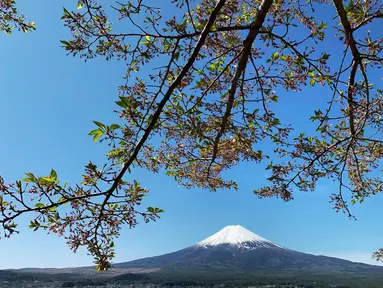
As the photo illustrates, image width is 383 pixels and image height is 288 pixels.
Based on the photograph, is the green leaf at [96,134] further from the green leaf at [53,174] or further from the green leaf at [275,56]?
the green leaf at [275,56]

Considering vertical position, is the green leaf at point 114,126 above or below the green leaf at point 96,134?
above

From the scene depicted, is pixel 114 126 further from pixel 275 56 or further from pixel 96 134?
pixel 275 56

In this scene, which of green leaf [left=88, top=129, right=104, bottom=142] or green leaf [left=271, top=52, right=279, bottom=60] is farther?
green leaf [left=271, top=52, right=279, bottom=60]

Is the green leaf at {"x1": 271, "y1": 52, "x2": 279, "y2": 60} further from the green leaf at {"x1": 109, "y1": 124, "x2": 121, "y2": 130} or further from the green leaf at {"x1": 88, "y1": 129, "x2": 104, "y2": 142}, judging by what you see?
the green leaf at {"x1": 88, "y1": 129, "x2": 104, "y2": 142}

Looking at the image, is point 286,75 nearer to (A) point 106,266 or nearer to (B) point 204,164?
(B) point 204,164

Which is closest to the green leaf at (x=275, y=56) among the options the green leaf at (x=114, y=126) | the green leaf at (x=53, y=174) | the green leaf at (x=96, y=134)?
the green leaf at (x=114, y=126)

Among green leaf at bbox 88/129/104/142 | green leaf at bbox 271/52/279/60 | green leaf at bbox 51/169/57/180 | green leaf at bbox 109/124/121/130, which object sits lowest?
green leaf at bbox 51/169/57/180

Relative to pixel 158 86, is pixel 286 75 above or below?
above

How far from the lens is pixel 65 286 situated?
9419cm

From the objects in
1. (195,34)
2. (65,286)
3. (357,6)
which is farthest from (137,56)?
(65,286)

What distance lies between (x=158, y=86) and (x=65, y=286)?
104m

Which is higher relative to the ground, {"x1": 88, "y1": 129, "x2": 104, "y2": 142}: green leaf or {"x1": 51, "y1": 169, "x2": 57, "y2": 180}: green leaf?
{"x1": 88, "y1": 129, "x2": 104, "y2": 142}: green leaf

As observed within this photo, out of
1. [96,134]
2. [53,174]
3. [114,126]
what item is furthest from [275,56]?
[53,174]

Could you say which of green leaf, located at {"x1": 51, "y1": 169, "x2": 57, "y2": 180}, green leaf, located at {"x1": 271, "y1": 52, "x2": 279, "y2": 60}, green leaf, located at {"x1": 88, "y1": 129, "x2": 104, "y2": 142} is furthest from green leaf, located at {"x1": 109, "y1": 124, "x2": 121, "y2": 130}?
green leaf, located at {"x1": 271, "y1": 52, "x2": 279, "y2": 60}
